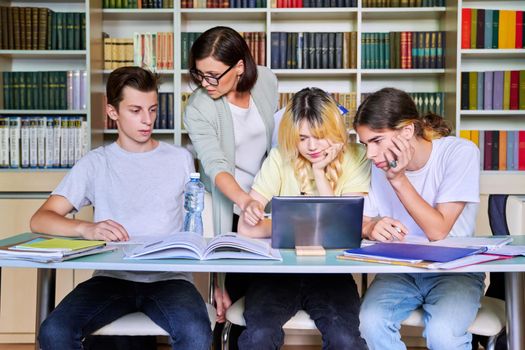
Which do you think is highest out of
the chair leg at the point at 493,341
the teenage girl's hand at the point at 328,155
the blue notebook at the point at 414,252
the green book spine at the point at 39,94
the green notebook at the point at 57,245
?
the green book spine at the point at 39,94

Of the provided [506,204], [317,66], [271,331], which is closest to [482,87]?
[317,66]

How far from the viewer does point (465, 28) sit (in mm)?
3609

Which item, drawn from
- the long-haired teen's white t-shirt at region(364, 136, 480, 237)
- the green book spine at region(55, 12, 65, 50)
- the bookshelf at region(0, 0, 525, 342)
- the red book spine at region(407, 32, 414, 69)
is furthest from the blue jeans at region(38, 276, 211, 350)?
the red book spine at region(407, 32, 414, 69)

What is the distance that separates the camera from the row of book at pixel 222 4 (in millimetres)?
3662

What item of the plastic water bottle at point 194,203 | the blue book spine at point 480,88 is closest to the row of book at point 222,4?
Result: the blue book spine at point 480,88

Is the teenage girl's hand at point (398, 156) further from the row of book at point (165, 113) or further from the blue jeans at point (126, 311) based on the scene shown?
the row of book at point (165, 113)

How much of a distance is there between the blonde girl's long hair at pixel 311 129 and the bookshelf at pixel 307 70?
1.67m

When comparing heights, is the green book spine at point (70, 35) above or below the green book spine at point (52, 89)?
above

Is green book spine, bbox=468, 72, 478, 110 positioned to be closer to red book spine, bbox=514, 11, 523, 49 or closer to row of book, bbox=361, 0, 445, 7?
red book spine, bbox=514, 11, 523, 49

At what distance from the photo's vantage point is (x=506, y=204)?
206 centimetres

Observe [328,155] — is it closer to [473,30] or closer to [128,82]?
[128,82]

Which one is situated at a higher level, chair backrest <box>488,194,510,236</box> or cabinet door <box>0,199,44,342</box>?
chair backrest <box>488,194,510,236</box>

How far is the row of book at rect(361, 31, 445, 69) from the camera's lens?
145 inches

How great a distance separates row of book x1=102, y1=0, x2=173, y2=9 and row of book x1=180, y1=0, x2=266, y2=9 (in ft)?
0.31
